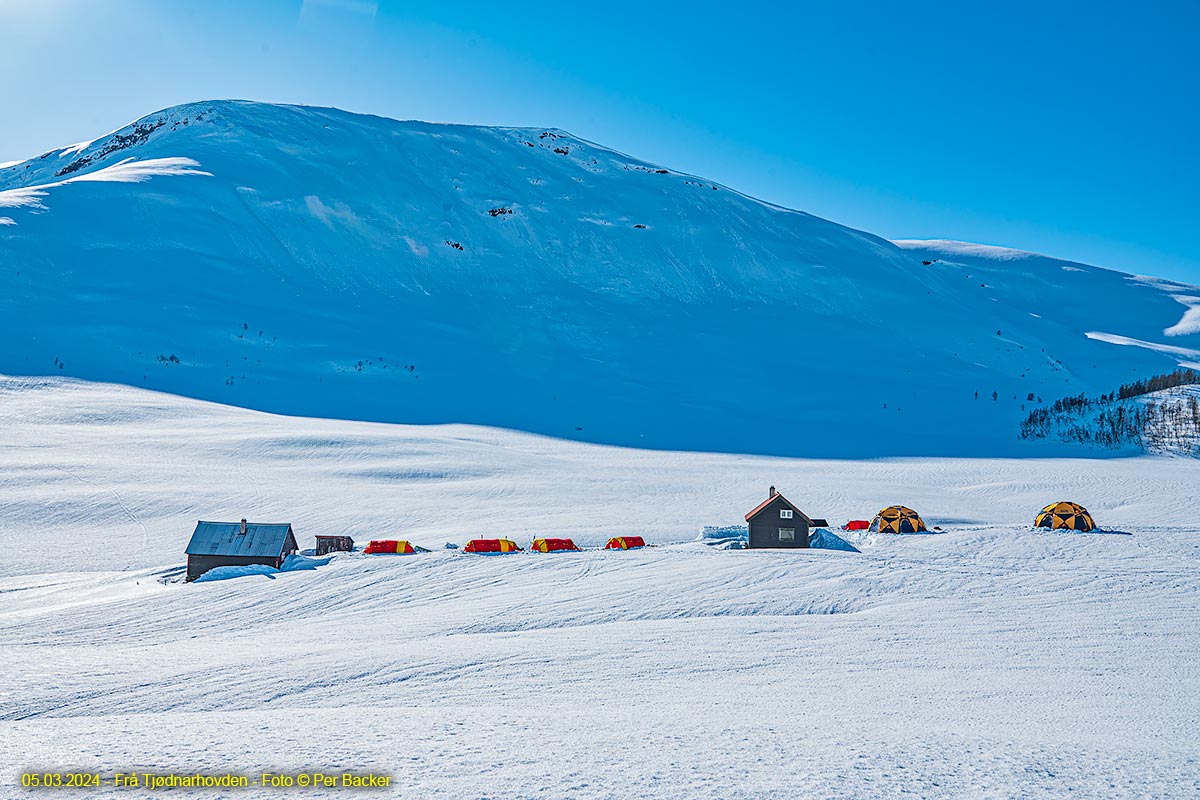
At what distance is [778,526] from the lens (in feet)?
101

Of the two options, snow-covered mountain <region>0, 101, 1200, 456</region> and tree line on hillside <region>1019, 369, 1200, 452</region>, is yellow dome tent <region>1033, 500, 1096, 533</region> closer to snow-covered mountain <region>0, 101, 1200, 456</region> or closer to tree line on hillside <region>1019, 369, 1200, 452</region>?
snow-covered mountain <region>0, 101, 1200, 456</region>

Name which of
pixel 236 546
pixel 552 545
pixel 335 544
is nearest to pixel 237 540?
pixel 236 546

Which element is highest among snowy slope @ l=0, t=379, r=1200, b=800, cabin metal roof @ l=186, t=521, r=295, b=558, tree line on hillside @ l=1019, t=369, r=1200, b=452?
tree line on hillside @ l=1019, t=369, r=1200, b=452

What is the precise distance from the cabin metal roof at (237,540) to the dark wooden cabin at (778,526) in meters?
15.8

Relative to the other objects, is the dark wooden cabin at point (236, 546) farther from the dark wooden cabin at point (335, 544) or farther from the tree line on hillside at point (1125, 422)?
the tree line on hillside at point (1125, 422)

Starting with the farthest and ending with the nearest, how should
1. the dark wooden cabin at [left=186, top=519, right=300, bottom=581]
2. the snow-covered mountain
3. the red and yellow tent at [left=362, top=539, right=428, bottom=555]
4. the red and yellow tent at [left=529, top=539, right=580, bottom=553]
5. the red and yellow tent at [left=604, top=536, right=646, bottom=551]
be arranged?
the snow-covered mountain
the red and yellow tent at [left=604, top=536, right=646, bottom=551]
the red and yellow tent at [left=529, top=539, right=580, bottom=553]
the red and yellow tent at [left=362, top=539, right=428, bottom=555]
the dark wooden cabin at [left=186, top=519, right=300, bottom=581]

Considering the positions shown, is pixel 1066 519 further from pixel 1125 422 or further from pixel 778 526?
pixel 1125 422

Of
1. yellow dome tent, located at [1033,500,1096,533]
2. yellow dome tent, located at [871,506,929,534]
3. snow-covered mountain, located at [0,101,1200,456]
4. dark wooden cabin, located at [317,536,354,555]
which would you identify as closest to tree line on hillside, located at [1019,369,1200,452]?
snow-covered mountain, located at [0,101,1200,456]

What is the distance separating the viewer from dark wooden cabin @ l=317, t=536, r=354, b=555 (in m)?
30.7

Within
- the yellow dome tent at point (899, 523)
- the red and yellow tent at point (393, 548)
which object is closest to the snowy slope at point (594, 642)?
the red and yellow tent at point (393, 548)

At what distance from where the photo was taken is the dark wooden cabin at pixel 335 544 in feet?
101

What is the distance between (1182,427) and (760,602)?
5485 cm

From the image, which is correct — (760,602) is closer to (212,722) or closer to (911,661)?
(911,661)

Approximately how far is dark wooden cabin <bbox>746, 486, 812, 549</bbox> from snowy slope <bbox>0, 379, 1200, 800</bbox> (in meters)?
2.84
